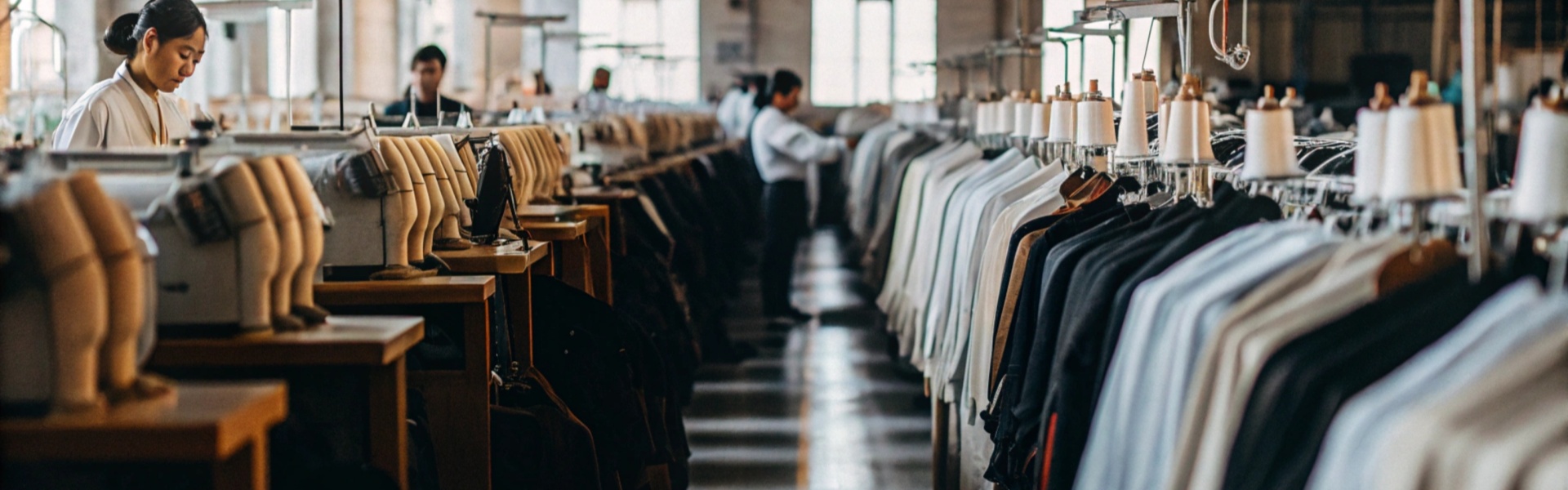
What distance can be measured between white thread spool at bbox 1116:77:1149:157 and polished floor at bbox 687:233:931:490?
67.2 inches

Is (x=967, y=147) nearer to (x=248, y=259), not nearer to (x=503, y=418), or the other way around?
(x=503, y=418)

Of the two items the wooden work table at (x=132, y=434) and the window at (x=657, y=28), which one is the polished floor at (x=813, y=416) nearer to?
the wooden work table at (x=132, y=434)

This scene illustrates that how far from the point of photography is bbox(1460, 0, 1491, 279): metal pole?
1818mm

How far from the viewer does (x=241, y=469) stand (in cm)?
177

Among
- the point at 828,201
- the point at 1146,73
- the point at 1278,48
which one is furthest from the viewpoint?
the point at 1278,48

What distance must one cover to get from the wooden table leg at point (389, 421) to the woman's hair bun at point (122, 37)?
6.14ft

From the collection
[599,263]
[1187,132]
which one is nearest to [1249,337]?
[1187,132]

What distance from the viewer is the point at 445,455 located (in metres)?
2.97

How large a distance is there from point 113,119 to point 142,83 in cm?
15

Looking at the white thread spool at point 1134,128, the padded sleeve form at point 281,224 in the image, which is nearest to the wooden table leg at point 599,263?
the white thread spool at point 1134,128

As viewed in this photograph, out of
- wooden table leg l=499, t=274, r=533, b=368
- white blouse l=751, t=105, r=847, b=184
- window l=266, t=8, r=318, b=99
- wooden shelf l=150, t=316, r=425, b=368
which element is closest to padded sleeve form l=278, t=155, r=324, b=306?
wooden shelf l=150, t=316, r=425, b=368

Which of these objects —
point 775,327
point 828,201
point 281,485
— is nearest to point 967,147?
point 775,327

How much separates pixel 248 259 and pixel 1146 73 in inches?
81.4

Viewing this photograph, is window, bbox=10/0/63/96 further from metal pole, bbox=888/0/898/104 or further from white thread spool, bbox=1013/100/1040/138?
metal pole, bbox=888/0/898/104
